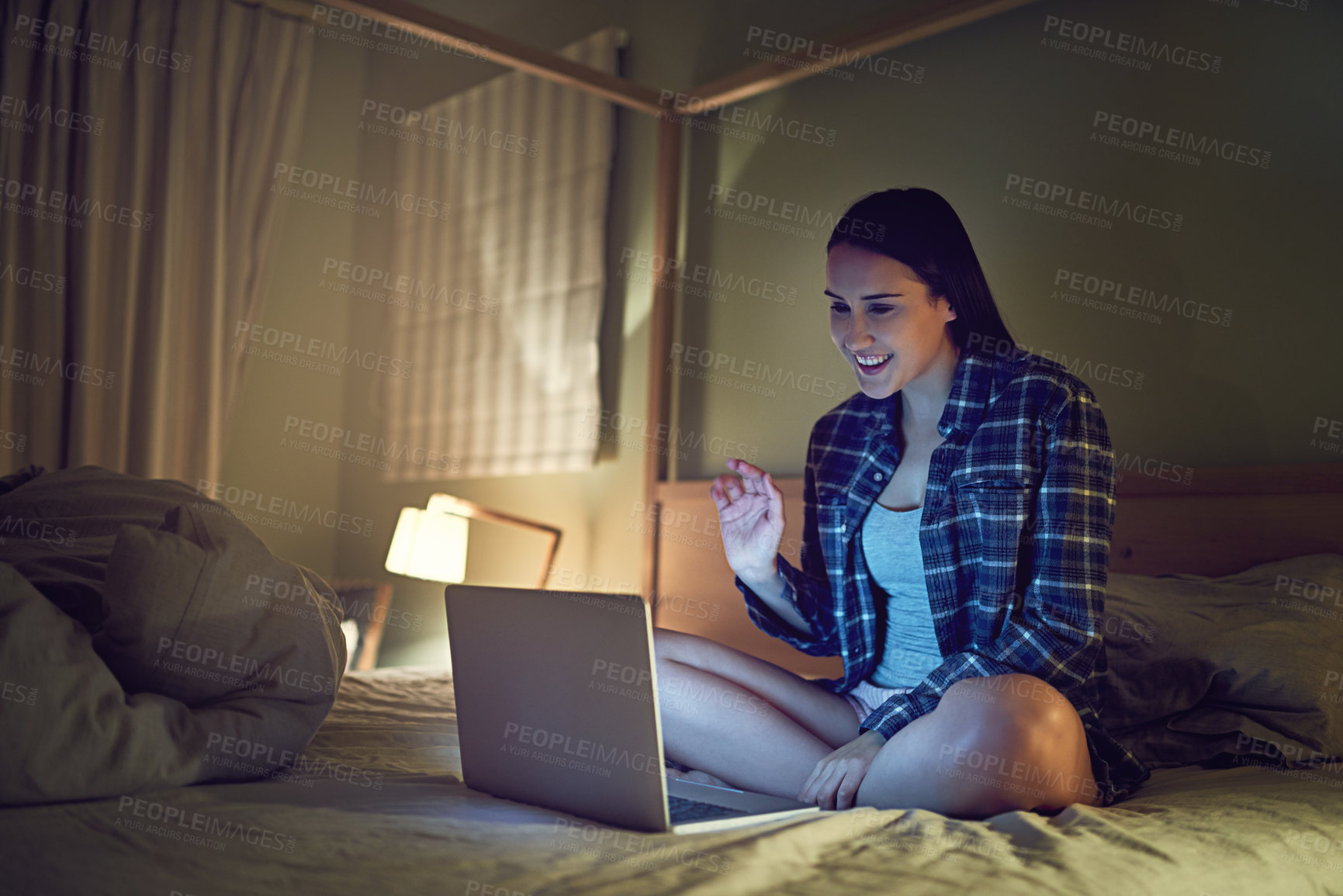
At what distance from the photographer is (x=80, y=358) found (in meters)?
2.77

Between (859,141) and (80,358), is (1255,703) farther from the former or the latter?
(80,358)

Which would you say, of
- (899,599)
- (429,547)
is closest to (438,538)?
(429,547)

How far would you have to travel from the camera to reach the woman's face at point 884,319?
56.9 inches

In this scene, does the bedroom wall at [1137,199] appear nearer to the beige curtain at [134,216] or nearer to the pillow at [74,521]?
the pillow at [74,521]

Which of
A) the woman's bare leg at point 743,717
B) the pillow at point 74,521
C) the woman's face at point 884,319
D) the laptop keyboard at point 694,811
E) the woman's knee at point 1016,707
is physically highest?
the woman's face at point 884,319

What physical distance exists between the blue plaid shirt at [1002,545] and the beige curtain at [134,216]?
2.12 meters

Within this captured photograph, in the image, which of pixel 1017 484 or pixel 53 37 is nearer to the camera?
pixel 1017 484

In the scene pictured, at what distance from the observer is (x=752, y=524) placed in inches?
59.8

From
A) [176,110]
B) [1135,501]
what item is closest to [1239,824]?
[1135,501]

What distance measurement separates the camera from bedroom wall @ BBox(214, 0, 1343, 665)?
1.77 m

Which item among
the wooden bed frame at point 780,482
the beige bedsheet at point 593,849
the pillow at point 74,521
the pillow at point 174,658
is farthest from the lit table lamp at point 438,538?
the beige bedsheet at point 593,849

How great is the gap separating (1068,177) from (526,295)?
187cm

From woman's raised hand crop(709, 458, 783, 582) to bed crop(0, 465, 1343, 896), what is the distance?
506 mm

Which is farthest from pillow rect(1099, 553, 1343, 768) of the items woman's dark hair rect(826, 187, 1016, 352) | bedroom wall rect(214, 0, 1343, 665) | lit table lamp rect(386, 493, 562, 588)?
lit table lamp rect(386, 493, 562, 588)
